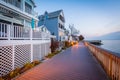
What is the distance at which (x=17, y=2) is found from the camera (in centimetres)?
1578

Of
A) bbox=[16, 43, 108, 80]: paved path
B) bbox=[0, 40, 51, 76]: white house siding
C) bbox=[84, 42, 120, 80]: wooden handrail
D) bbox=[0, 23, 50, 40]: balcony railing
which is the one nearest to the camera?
bbox=[84, 42, 120, 80]: wooden handrail

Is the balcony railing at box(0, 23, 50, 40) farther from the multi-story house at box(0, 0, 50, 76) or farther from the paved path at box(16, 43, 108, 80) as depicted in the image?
the paved path at box(16, 43, 108, 80)

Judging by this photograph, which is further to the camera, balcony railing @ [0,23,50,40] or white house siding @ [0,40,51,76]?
balcony railing @ [0,23,50,40]

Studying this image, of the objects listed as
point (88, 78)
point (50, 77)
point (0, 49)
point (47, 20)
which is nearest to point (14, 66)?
point (0, 49)

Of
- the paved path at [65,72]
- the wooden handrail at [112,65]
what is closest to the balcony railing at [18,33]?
the paved path at [65,72]

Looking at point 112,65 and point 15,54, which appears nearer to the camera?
point 112,65

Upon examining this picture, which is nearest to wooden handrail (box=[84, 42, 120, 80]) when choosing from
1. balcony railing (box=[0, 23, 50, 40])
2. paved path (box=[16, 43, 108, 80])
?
paved path (box=[16, 43, 108, 80])

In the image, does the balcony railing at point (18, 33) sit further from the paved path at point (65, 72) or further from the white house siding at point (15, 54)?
the paved path at point (65, 72)

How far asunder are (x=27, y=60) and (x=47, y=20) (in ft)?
91.5

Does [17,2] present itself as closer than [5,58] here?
No

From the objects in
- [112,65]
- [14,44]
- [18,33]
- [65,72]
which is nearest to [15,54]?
[14,44]

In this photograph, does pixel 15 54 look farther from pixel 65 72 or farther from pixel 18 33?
pixel 65 72

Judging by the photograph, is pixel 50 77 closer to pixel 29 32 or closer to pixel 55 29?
pixel 29 32

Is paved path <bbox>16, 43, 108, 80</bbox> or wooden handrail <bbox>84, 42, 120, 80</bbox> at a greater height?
wooden handrail <bbox>84, 42, 120, 80</bbox>
